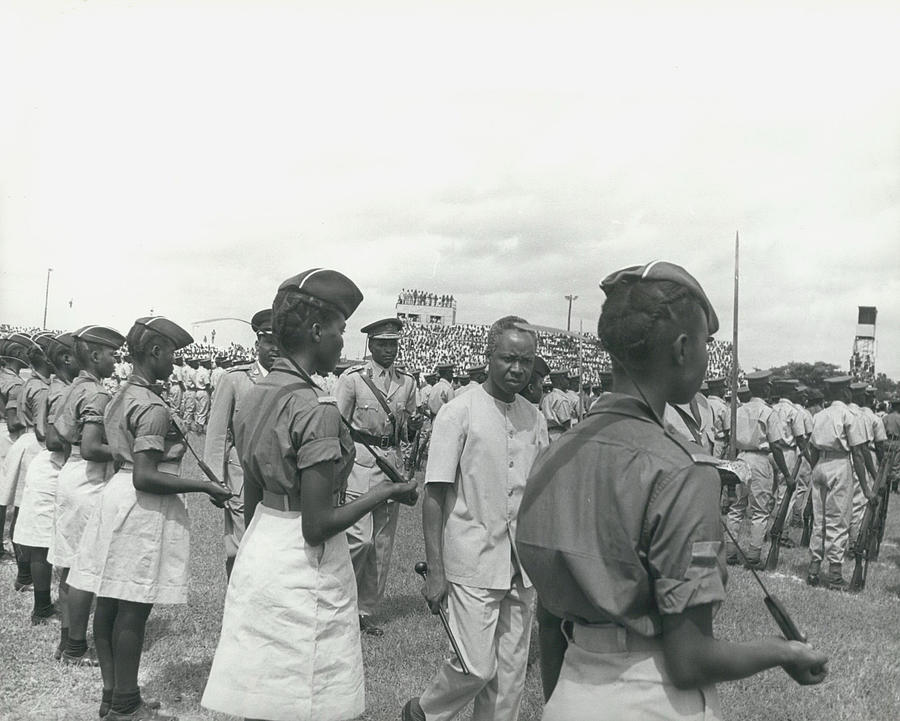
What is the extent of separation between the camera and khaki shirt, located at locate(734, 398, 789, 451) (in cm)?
964

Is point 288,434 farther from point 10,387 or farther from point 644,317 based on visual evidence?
point 10,387

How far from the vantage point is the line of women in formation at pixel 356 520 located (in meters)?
1.66

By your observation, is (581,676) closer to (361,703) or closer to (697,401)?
(361,703)

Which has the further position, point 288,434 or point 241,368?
point 241,368

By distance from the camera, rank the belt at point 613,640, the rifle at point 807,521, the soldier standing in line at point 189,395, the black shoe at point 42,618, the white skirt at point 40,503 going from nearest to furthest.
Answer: the belt at point 613,640, the black shoe at point 42,618, the white skirt at point 40,503, the rifle at point 807,521, the soldier standing in line at point 189,395

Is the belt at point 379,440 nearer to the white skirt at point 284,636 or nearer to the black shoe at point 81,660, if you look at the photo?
the black shoe at point 81,660

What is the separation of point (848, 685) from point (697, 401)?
2.12 metres

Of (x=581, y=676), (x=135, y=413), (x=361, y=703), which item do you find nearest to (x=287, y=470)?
(x=361, y=703)

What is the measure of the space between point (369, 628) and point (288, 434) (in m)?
3.61

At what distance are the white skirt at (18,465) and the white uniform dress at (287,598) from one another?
5.52 metres

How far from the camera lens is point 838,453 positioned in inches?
335

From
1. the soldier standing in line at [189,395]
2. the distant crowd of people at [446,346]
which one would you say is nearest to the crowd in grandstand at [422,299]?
the distant crowd of people at [446,346]

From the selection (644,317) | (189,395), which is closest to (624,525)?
(644,317)

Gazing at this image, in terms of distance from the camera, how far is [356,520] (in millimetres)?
2781
